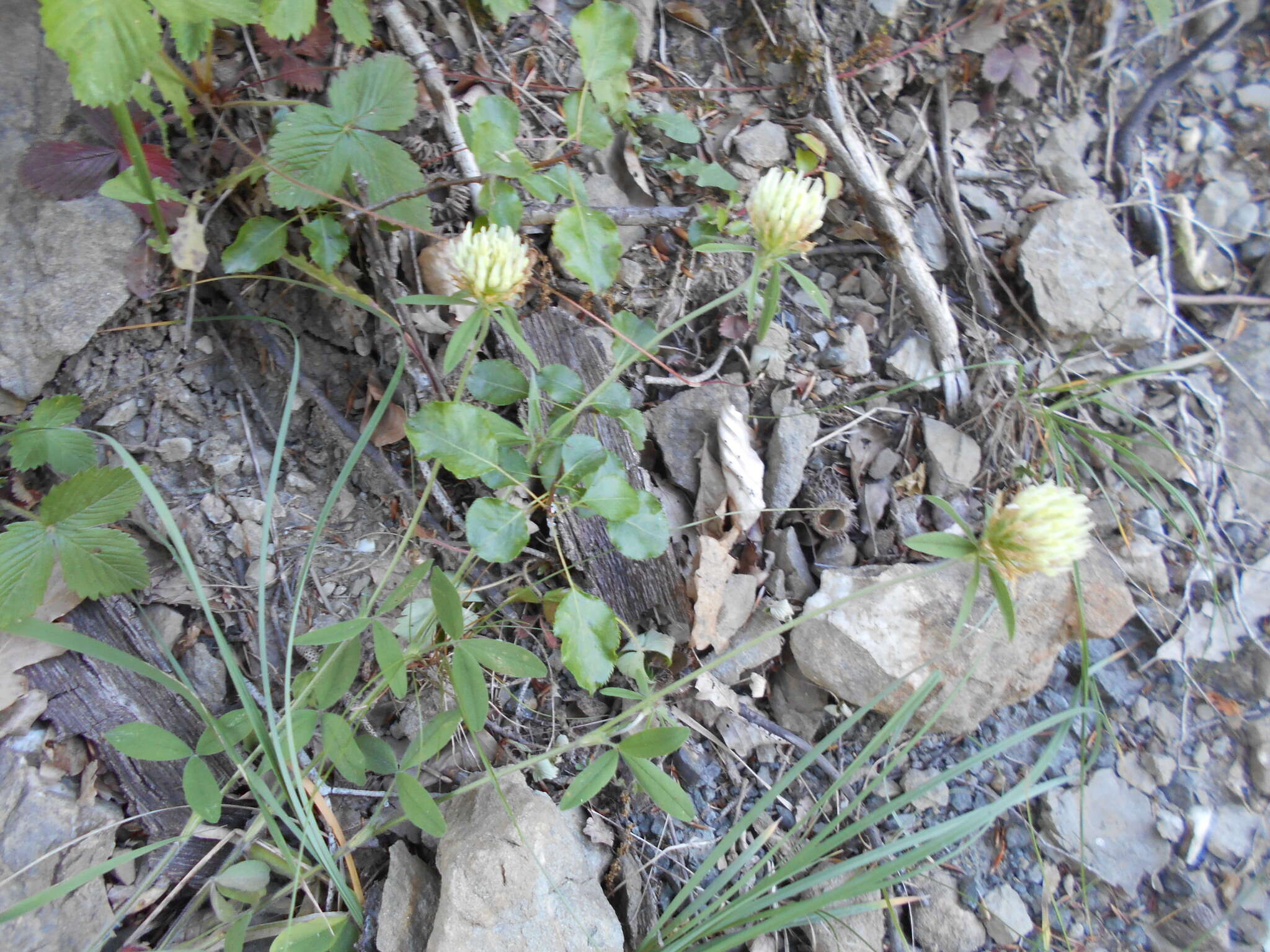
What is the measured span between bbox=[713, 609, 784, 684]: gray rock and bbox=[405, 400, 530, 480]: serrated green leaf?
694mm

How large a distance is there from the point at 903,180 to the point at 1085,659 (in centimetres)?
135

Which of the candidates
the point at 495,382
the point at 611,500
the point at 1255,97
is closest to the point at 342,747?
the point at 611,500

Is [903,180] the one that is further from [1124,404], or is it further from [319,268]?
[319,268]

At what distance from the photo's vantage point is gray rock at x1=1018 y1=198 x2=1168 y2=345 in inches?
85.2

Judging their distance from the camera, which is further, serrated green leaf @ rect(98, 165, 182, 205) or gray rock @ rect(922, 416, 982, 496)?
gray rock @ rect(922, 416, 982, 496)

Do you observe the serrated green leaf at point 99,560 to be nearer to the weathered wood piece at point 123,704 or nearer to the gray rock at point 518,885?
the weathered wood piece at point 123,704

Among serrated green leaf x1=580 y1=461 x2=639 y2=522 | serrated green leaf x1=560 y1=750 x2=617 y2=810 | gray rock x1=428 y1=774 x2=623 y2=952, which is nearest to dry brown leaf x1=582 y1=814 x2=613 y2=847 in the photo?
gray rock x1=428 y1=774 x2=623 y2=952

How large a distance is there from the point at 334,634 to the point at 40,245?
1.06 meters

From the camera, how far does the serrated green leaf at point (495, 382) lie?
65.5 inches

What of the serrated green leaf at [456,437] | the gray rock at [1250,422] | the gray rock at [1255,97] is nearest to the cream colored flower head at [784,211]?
the serrated green leaf at [456,437]

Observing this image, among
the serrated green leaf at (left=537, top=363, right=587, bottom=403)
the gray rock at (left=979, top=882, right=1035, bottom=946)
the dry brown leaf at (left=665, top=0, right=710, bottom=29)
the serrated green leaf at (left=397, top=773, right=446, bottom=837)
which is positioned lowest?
the gray rock at (left=979, top=882, right=1035, bottom=946)

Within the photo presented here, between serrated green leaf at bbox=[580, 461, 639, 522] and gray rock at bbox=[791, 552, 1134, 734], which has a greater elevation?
serrated green leaf at bbox=[580, 461, 639, 522]

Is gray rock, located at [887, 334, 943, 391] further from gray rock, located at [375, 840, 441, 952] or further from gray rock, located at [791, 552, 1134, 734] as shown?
gray rock, located at [375, 840, 441, 952]

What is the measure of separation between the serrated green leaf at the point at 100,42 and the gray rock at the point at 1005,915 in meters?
2.25
